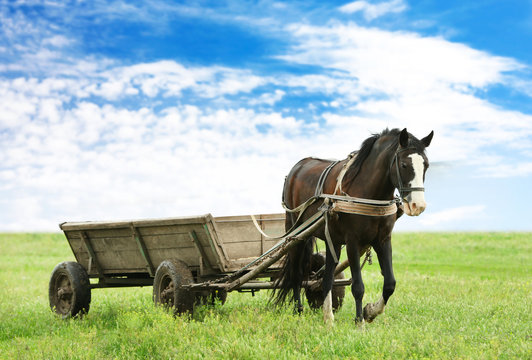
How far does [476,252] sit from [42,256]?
23178 millimetres

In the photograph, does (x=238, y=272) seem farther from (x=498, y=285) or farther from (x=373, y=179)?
(x=498, y=285)

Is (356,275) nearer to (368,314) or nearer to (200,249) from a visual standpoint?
(368,314)

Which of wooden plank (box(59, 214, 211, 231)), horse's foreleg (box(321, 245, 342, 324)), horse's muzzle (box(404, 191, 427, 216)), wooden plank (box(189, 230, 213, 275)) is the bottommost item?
horse's foreleg (box(321, 245, 342, 324))

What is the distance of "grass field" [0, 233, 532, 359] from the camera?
235 inches

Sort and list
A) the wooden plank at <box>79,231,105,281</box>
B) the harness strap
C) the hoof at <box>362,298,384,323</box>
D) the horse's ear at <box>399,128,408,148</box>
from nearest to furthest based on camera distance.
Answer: the horse's ear at <box>399,128,408,148</box> < the harness strap < the hoof at <box>362,298,384,323</box> < the wooden plank at <box>79,231,105,281</box>

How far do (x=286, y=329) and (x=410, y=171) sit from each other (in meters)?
2.49

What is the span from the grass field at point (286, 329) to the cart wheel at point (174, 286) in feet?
0.90

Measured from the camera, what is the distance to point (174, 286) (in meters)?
8.03

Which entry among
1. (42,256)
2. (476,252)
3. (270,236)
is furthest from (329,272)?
(42,256)

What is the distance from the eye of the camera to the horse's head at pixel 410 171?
632 cm

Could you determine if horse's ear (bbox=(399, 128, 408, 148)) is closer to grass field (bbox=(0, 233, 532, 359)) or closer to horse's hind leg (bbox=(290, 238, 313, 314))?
grass field (bbox=(0, 233, 532, 359))

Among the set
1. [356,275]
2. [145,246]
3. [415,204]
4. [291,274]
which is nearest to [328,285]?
→ [356,275]

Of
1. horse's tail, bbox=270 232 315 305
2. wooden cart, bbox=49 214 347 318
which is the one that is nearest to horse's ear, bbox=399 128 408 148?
wooden cart, bbox=49 214 347 318

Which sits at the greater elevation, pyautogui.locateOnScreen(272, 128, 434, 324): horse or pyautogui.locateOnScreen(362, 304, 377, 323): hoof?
pyautogui.locateOnScreen(272, 128, 434, 324): horse
